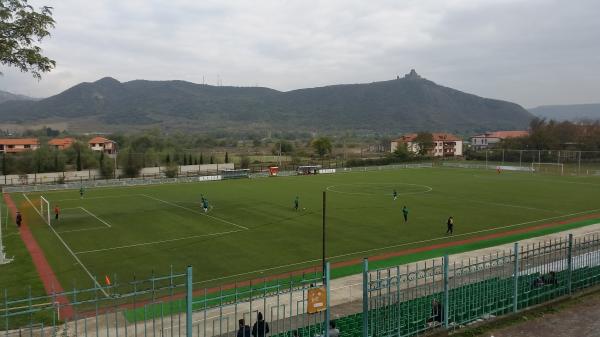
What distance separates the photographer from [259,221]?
36438mm

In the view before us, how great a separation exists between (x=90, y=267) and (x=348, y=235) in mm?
15519

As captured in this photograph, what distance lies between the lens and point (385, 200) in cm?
4734

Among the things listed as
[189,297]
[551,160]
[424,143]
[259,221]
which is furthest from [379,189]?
[424,143]

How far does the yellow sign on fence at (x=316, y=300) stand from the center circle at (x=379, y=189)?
4208 centimetres

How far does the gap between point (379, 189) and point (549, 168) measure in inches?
1921

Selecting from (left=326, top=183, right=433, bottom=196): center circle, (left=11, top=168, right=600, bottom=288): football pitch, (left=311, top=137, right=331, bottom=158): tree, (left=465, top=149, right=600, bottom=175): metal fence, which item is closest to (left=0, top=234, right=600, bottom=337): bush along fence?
(left=11, top=168, right=600, bottom=288): football pitch

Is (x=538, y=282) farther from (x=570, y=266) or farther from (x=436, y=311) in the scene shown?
(x=436, y=311)

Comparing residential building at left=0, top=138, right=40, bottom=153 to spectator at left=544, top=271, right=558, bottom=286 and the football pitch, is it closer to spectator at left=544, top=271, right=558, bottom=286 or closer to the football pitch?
the football pitch

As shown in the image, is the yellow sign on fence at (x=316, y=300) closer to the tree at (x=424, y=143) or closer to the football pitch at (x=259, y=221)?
the football pitch at (x=259, y=221)

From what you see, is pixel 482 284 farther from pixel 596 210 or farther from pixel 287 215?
pixel 596 210

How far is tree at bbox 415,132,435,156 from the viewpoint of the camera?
408 ft

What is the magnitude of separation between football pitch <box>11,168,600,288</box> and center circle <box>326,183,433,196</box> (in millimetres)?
128

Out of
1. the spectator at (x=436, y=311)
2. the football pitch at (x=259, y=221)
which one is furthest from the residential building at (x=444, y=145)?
the spectator at (x=436, y=311)

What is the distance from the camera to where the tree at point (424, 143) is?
12436 cm
